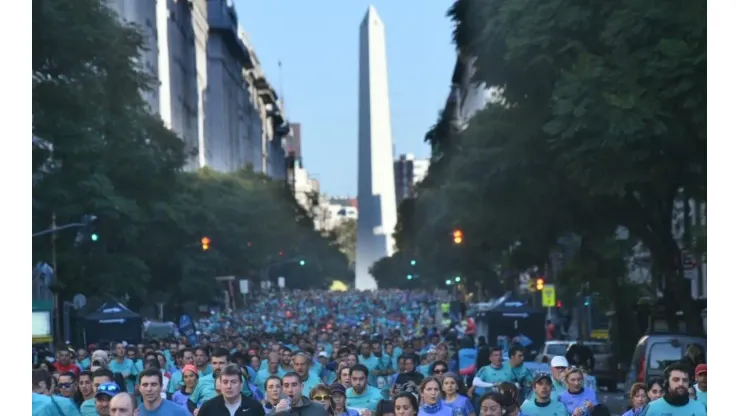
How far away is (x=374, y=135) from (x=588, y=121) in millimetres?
128098

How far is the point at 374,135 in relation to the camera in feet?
529

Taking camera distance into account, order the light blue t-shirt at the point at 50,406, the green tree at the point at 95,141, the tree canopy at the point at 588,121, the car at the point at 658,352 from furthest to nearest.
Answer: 1. the green tree at the point at 95,141
2. the tree canopy at the point at 588,121
3. the car at the point at 658,352
4. the light blue t-shirt at the point at 50,406

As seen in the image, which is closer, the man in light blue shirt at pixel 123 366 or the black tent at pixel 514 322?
the man in light blue shirt at pixel 123 366

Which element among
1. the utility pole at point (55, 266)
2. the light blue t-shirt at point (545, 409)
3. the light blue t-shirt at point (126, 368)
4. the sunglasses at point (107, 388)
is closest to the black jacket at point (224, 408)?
the sunglasses at point (107, 388)

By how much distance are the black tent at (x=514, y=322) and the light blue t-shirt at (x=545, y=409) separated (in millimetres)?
35811

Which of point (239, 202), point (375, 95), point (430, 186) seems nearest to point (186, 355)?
point (430, 186)

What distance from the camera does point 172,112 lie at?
122375mm

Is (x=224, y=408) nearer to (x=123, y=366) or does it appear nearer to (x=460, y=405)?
(x=460, y=405)

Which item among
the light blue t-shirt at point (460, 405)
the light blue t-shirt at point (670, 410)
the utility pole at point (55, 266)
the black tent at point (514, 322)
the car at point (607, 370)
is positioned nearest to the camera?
the light blue t-shirt at point (670, 410)

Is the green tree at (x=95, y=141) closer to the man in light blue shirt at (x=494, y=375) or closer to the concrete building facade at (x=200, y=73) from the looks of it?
the man in light blue shirt at (x=494, y=375)

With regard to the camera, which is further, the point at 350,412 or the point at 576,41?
the point at 576,41

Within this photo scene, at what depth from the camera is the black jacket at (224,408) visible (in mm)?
14156
